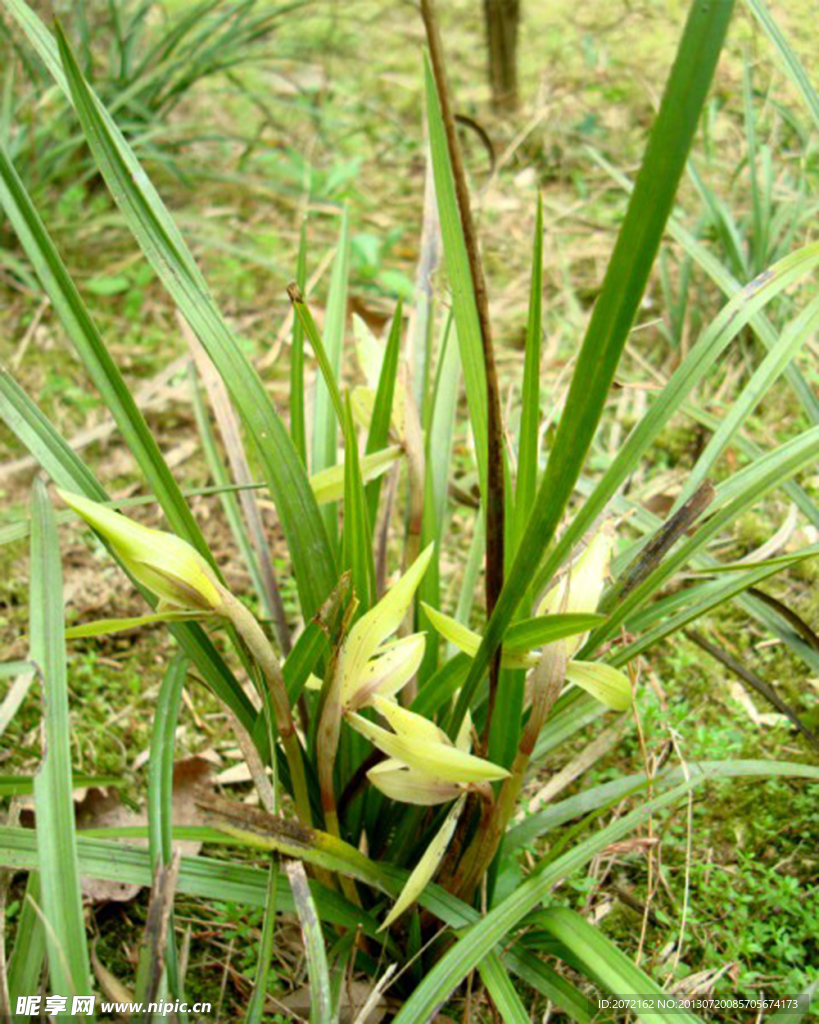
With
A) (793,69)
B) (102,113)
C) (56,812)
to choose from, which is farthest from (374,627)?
(793,69)

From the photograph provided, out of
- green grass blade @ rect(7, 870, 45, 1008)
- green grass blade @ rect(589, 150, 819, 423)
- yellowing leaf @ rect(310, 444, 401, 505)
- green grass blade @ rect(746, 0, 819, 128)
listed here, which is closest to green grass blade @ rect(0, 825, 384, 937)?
green grass blade @ rect(7, 870, 45, 1008)

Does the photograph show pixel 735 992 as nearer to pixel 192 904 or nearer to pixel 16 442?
pixel 192 904

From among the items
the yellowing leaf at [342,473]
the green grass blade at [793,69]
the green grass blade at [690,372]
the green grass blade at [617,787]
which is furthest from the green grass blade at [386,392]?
the green grass blade at [793,69]

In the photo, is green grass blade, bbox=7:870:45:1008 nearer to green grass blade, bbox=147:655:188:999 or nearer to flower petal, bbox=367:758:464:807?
Result: green grass blade, bbox=147:655:188:999

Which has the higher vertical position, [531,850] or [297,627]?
[297,627]

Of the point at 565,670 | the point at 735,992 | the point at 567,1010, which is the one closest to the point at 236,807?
the point at 565,670
